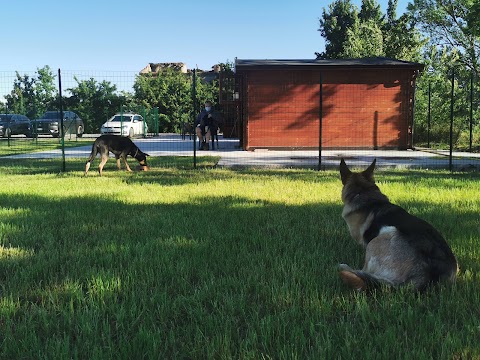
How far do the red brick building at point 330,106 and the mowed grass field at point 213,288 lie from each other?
35.9ft

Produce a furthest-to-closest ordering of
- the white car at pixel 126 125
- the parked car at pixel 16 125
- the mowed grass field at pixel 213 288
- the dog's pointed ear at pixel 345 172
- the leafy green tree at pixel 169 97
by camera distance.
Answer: the leafy green tree at pixel 169 97, the parked car at pixel 16 125, the white car at pixel 126 125, the dog's pointed ear at pixel 345 172, the mowed grass field at pixel 213 288

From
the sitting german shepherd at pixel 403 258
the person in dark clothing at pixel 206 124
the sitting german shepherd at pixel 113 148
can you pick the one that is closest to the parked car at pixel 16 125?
the person in dark clothing at pixel 206 124

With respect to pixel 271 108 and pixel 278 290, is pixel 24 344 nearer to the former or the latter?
pixel 278 290

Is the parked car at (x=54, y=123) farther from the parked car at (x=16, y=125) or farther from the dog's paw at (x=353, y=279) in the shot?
the dog's paw at (x=353, y=279)

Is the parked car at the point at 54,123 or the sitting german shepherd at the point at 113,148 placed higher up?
the parked car at the point at 54,123

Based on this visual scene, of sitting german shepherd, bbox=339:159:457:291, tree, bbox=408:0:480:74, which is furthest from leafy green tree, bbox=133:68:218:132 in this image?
sitting german shepherd, bbox=339:159:457:291

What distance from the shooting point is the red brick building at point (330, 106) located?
1599 cm

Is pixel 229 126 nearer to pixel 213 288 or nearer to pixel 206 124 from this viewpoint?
pixel 206 124

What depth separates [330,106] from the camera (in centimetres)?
1623

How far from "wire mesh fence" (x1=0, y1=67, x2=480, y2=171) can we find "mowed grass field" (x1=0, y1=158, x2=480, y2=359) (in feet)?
18.3

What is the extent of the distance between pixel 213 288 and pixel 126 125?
82.7 feet

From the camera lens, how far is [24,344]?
1.98 m

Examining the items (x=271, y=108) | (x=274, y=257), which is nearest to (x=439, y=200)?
(x=274, y=257)

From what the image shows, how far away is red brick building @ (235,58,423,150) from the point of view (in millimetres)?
15992
